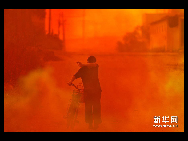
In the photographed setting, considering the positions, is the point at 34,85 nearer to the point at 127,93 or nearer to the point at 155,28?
the point at 127,93

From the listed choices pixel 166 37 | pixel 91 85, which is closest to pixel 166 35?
pixel 166 37

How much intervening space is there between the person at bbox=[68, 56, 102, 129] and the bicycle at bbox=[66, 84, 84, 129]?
0.50 ft

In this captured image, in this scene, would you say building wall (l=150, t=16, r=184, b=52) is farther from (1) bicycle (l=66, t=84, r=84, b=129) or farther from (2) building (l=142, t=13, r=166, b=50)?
(1) bicycle (l=66, t=84, r=84, b=129)

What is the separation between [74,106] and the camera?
15.8 feet

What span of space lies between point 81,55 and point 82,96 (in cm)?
181

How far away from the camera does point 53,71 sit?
6336 millimetres

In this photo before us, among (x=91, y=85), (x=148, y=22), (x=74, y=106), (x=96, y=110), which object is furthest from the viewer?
(x=148, y=22)

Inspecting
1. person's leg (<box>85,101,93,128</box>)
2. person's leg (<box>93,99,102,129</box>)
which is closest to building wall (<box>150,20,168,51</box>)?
person's leg (<box>93,99,102,129</box>)

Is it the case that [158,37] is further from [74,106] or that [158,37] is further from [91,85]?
[74,106]

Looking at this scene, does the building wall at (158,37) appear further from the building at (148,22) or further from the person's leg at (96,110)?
the person's leg at (96,110)

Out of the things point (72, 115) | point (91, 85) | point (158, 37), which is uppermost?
point (158, 37)

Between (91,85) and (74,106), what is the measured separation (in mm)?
650

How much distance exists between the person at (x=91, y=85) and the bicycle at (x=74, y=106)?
0.15 m

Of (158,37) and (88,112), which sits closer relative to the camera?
(88,112)
